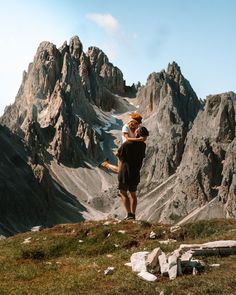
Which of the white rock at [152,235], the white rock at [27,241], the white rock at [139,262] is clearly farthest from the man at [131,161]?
the white rock at [139,262]

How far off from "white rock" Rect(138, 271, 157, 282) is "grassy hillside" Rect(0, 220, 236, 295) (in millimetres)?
152

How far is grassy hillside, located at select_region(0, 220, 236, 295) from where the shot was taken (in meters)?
14.1

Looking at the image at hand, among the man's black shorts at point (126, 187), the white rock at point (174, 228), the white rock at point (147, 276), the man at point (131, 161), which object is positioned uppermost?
the man at point (131, 161)

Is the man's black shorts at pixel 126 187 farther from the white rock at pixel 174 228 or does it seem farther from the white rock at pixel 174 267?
the white rock at pixel 174 267

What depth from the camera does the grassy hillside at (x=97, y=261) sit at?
14055mm

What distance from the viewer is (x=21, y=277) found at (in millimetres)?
16516

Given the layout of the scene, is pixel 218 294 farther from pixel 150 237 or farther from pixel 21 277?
pixel 150 237

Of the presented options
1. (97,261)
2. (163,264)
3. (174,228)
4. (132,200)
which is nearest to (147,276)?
(163,264)

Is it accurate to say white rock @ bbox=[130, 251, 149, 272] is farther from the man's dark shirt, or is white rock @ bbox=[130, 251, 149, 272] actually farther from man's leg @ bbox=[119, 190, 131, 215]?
man's leg @ bbox=[119, 190, 131, 215]

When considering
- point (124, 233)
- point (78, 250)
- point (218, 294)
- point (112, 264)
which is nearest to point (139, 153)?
point (124, 233)

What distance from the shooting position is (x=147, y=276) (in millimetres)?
14992

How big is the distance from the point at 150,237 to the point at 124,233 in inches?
46.5

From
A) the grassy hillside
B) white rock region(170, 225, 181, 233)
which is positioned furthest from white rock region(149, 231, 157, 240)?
white rock region(170, 225, 181, 233)

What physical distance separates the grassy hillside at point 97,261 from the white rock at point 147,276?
6.0 inches
